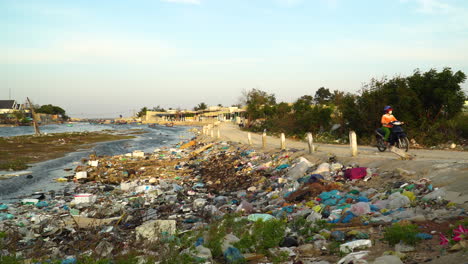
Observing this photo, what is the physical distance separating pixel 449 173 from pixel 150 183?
10.3 meters

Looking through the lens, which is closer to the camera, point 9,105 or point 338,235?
point 338,235

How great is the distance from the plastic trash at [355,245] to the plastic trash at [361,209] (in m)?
1.48

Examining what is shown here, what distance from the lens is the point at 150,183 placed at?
45.5ft

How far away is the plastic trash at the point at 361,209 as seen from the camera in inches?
237

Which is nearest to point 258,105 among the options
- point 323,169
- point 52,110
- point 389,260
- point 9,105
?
point 323,169

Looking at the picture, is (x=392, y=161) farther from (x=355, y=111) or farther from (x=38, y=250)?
(x=355, y=111)

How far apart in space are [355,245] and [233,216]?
2342 mm

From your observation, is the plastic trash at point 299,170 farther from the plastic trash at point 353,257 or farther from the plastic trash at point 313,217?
the plastic trash at point 353,257

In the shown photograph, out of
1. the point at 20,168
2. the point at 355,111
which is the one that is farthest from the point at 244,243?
the point at 20,168

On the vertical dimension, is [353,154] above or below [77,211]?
above

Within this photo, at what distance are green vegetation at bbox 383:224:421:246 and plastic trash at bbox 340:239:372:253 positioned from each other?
24cm

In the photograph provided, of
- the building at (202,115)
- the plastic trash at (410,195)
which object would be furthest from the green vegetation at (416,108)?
the building at (202,115)

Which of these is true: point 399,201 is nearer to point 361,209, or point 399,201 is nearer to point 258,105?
point 361,209

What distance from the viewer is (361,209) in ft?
19.9
